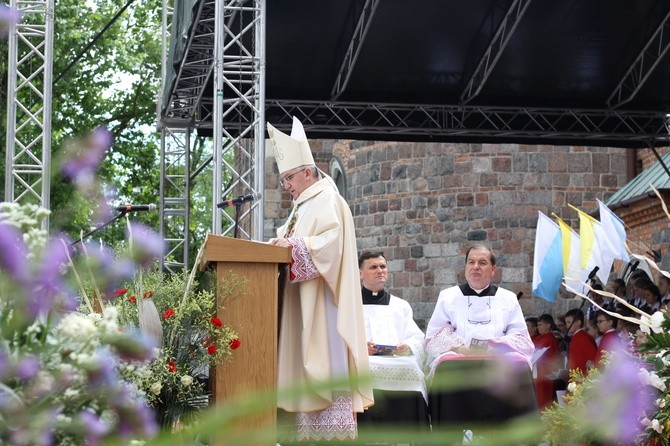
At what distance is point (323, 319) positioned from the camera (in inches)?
261

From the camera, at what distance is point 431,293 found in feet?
69.1

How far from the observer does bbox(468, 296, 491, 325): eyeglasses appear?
9.41 m

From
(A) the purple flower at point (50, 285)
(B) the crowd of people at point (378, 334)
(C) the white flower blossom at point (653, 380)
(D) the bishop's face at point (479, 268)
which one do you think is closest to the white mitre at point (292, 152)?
(B) the crowd of people at point (378, 334)

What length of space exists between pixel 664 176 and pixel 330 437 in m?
13.1

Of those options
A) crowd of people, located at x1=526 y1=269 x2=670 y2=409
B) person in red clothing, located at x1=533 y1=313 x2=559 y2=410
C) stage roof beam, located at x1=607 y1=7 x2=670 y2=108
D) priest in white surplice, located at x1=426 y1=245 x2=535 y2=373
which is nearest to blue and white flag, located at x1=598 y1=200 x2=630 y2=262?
crowd of people, located at x1=526 y1=269 x2=670 y2=409

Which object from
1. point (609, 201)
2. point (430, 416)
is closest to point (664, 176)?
point (609, 201)

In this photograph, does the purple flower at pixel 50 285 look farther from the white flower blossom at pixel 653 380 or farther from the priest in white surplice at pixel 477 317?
the priest in white surplice at pixel 477 317

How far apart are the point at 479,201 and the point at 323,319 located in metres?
14.8

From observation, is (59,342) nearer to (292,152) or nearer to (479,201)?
(292,152)

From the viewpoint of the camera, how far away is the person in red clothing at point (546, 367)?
13.8 metres

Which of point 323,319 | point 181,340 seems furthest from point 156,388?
point 323,319

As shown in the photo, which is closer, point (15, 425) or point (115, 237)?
point (15, 425)

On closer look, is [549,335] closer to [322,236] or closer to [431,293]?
[431,293]

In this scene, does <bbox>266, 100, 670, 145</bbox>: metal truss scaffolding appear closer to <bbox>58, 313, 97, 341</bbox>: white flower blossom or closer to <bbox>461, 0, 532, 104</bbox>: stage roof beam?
<bbox>461, 0, 532, 104</bbox>: stage roof beam
